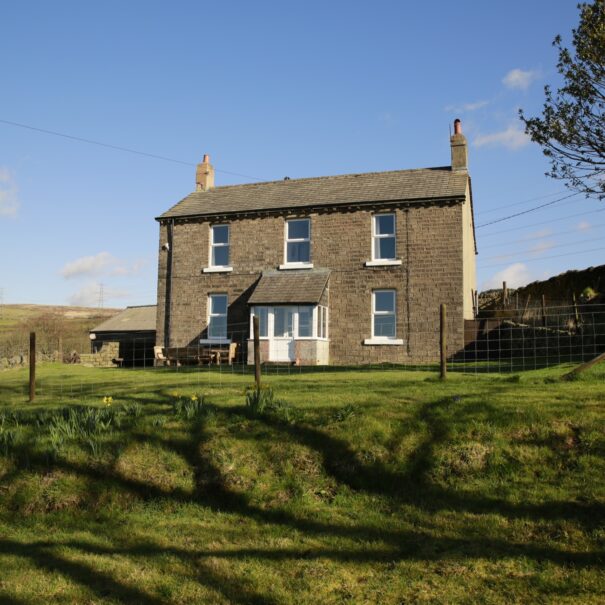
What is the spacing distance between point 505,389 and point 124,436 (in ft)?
20.6

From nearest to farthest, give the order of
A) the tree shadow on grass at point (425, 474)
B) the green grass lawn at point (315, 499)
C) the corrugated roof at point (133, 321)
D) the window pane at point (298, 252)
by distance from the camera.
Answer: the green grass lawn at point (315, 499)
the tree shadow on grass at point (425, 474)
the window pane at point (298, 252)
the corrugated roof at point (133, 321)

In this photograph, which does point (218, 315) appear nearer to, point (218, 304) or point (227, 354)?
point (218, 304)

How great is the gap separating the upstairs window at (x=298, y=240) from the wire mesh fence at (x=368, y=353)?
3.40m

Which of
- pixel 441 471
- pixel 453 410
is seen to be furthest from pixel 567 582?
pixel 453 410

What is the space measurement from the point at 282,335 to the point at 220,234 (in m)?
6.12

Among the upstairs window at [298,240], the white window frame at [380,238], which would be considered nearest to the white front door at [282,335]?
the upstairs window at [298,240]

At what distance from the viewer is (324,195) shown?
87.0 feet

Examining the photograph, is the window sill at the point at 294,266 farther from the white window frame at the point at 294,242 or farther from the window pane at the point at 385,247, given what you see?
the window pane at the point at 385,247

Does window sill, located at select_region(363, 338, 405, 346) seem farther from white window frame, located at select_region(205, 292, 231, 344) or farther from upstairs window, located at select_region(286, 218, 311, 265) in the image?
white window frame, located at select_region(205, 292, 231, 344)

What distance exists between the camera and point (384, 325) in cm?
2447

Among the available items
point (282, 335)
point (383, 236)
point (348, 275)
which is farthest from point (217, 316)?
point (383, 236)

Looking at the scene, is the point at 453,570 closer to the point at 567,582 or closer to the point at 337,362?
the point at 567,582

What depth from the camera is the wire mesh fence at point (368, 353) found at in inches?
700

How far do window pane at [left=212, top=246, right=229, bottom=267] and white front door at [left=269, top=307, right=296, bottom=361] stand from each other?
414 centimetres
